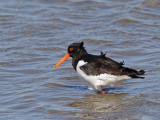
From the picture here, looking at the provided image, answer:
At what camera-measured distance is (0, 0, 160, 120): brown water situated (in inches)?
231

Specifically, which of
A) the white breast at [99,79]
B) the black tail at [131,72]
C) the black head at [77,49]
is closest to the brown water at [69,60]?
the white breast at [99,79]

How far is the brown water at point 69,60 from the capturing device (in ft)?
19.2

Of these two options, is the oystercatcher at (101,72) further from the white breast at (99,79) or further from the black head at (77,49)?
the black head at (77,49)

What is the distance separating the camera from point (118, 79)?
6445 millimetres

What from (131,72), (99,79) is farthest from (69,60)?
(131,72)

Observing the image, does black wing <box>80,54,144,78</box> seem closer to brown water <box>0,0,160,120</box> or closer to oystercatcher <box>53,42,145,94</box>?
oystercatcher <box>53,42,145,94</box>

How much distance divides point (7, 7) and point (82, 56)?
6453 mm

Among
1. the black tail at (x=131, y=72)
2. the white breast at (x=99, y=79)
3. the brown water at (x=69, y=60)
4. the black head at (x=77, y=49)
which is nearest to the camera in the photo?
the brown water at (x=69, y=60)

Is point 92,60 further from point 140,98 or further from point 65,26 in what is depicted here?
point 65,26

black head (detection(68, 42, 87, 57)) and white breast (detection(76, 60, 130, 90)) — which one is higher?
black head (detection(68, 42, 87, 57))

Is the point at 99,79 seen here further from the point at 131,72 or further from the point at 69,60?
the point at 69,60

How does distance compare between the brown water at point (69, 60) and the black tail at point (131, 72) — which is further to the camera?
the black tail at point (131, 72)

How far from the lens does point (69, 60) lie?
8688mm

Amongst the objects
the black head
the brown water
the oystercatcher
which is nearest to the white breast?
the oystercatcher
